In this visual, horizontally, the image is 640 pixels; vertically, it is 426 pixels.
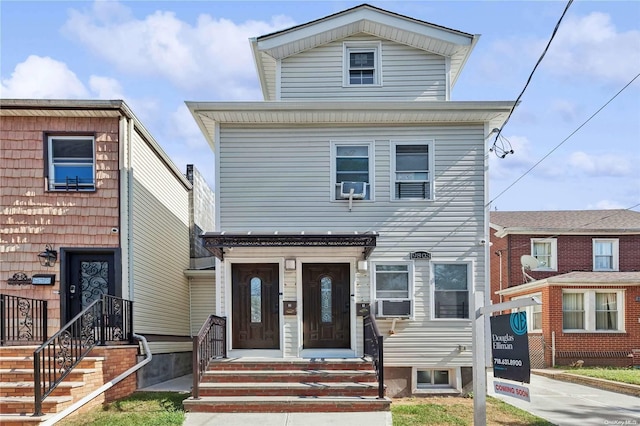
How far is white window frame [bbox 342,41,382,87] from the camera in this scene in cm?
1182

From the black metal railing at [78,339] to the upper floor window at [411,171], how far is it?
19.8ft

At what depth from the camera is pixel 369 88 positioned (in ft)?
38.6

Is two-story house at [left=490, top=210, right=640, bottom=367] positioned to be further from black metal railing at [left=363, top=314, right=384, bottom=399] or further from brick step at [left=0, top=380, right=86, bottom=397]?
brick step at [left=0, top=380, right=86, bottom=397]

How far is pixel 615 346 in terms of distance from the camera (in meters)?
18.2

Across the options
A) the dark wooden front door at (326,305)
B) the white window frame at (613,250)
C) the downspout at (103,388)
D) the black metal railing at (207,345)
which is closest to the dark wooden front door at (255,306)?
the black metal railing at (207,345)

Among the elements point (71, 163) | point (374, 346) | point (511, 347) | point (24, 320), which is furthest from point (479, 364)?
point (71, 163)

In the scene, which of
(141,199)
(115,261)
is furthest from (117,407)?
(141,199)

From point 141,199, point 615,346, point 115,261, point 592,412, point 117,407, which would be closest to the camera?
point 117,407

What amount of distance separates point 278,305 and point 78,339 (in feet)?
12.4

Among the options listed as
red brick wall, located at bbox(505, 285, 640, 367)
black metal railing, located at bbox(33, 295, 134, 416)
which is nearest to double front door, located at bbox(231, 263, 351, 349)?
black metal railing, located at bbox(33, 295, 134, 416)

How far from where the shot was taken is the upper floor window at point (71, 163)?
11.0 metres

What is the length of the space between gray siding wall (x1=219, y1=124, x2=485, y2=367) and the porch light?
11.4 ft

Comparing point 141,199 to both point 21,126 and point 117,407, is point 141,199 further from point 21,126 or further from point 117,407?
point 117,407

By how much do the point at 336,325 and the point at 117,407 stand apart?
438 cm
